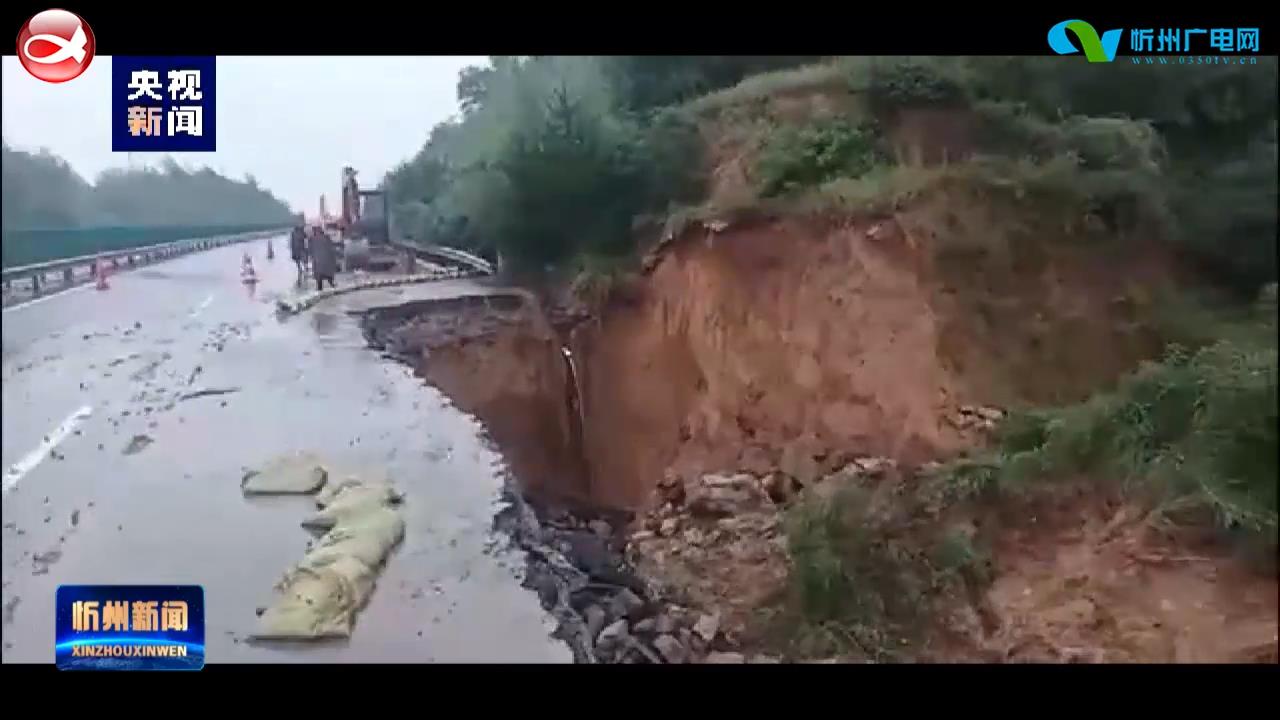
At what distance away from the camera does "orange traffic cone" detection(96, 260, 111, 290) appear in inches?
83.5

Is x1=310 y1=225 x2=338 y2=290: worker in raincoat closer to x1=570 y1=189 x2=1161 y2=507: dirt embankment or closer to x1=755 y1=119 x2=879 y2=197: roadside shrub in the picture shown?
x1=570 y1=189 x2=1161 y2=507: dirt embankment

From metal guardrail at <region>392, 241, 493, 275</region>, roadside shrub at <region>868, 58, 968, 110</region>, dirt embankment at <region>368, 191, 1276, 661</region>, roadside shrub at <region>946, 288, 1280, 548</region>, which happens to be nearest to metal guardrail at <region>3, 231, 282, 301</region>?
metal guardrail at <region>392, 241, 493, 275</region>

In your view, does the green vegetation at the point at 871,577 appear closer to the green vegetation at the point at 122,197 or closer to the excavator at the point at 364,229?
the excavator at the point at 364,229

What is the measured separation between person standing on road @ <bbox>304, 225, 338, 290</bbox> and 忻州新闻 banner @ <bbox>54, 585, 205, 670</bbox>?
797 millimetres

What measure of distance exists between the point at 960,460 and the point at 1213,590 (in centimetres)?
45

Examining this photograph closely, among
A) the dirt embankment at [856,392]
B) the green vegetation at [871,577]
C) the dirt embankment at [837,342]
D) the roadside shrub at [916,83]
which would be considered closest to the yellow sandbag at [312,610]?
the dirt embankment at [856,392]

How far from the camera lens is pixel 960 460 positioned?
190 centimetres

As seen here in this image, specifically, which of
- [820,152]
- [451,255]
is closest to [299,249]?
[451,255]

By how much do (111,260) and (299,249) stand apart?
14.6 inches

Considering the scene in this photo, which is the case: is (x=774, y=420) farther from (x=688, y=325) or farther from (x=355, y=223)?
(x=355, y=223)

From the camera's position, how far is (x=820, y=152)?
2.00 m

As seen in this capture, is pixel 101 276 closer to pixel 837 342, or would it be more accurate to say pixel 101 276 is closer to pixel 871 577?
pixel 837 342
